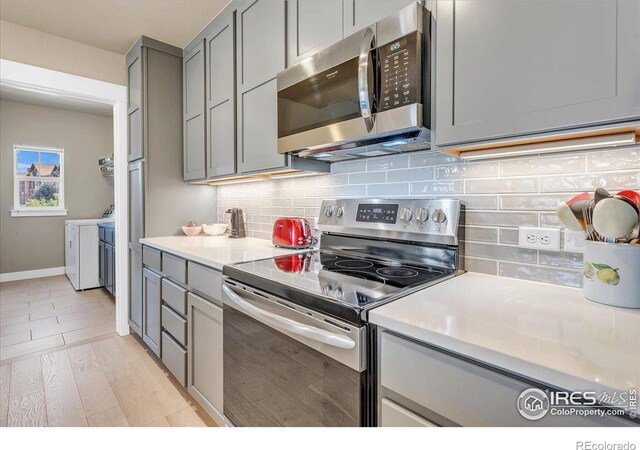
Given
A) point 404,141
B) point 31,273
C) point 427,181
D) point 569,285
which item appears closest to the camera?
point 569,285

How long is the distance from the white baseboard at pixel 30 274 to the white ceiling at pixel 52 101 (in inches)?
95.7

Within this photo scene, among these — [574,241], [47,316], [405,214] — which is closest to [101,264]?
[47,316]

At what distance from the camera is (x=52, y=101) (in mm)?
4594

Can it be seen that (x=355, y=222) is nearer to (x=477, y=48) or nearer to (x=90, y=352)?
(x=477, y=48)

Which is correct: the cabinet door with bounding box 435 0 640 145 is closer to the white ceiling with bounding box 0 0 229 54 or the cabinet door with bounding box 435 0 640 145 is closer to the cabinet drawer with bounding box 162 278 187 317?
the cabinet drawer with bounding box 162 278 187 317

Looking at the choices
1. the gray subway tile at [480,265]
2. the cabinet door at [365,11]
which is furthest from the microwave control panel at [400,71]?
the gray subway tile at [480,265]

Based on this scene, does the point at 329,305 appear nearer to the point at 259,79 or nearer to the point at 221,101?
the point at 259,79

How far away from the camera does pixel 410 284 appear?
1.12m

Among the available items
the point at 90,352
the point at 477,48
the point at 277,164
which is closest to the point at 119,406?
the point at 90,352

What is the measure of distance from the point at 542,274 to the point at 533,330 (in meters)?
0.52

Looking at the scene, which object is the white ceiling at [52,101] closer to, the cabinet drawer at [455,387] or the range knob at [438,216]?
the range knob at [438,216]

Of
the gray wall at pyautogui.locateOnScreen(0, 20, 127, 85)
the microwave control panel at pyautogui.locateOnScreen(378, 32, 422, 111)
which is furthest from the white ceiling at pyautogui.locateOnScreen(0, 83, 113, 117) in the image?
the microwave control panel at pyautogui.locateOnScreen(378, 32, 422, 111)

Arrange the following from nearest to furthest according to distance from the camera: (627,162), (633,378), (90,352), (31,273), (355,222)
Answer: (633,378) → (627,162) → (355,222) → (90,352) → (31,273)

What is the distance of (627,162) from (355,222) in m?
1.02
